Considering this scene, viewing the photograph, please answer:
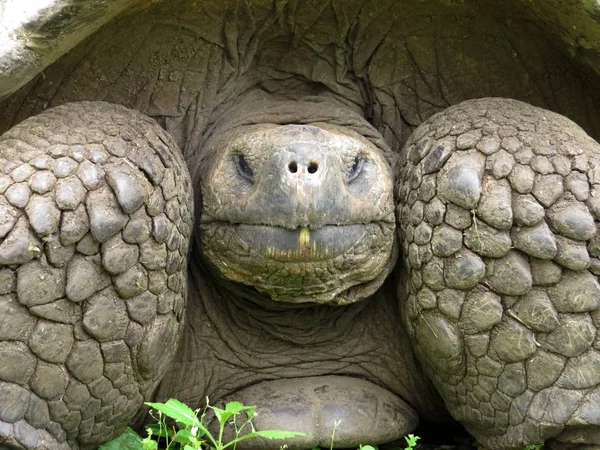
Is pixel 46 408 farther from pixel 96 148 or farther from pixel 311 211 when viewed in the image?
pixel 311 211

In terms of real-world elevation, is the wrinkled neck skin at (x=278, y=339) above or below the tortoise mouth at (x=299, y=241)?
below

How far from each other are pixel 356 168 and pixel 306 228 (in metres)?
0.32

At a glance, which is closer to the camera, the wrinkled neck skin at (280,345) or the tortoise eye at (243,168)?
the tortoise eye at (243,168)

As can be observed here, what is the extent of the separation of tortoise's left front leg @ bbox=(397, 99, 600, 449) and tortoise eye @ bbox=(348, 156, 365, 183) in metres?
0.17

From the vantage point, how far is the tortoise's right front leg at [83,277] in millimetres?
1912

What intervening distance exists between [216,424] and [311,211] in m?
0.76

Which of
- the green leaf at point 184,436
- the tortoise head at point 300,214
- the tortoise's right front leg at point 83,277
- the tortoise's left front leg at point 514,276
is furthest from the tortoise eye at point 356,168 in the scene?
the green leaf at point 184,436

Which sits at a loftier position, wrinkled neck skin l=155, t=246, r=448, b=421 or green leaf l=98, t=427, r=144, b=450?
wrinkled neck skin l=155, t=246, r=448, b=421

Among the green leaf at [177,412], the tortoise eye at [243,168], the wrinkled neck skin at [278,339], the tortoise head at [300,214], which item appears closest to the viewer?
the green leaf at [177,412]

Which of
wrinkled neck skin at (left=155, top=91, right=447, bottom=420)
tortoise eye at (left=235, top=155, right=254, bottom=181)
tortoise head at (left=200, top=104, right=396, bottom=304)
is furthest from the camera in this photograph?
wrinkled neck skin at (left=155, top=91, right=447, bottom=420)

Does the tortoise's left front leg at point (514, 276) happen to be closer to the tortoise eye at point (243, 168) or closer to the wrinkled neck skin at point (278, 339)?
the wrinkled neck skin at point (278, 339)

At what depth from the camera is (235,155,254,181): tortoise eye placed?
222cm

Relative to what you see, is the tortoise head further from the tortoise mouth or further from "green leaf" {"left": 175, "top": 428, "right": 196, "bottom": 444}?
"green leaf" {"left": 175, "top": 428, "right": 196, "bottom": 444}

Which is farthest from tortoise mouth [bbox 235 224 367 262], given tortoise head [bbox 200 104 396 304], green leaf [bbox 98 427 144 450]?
green leaf [bbox 98 427 144 450]
